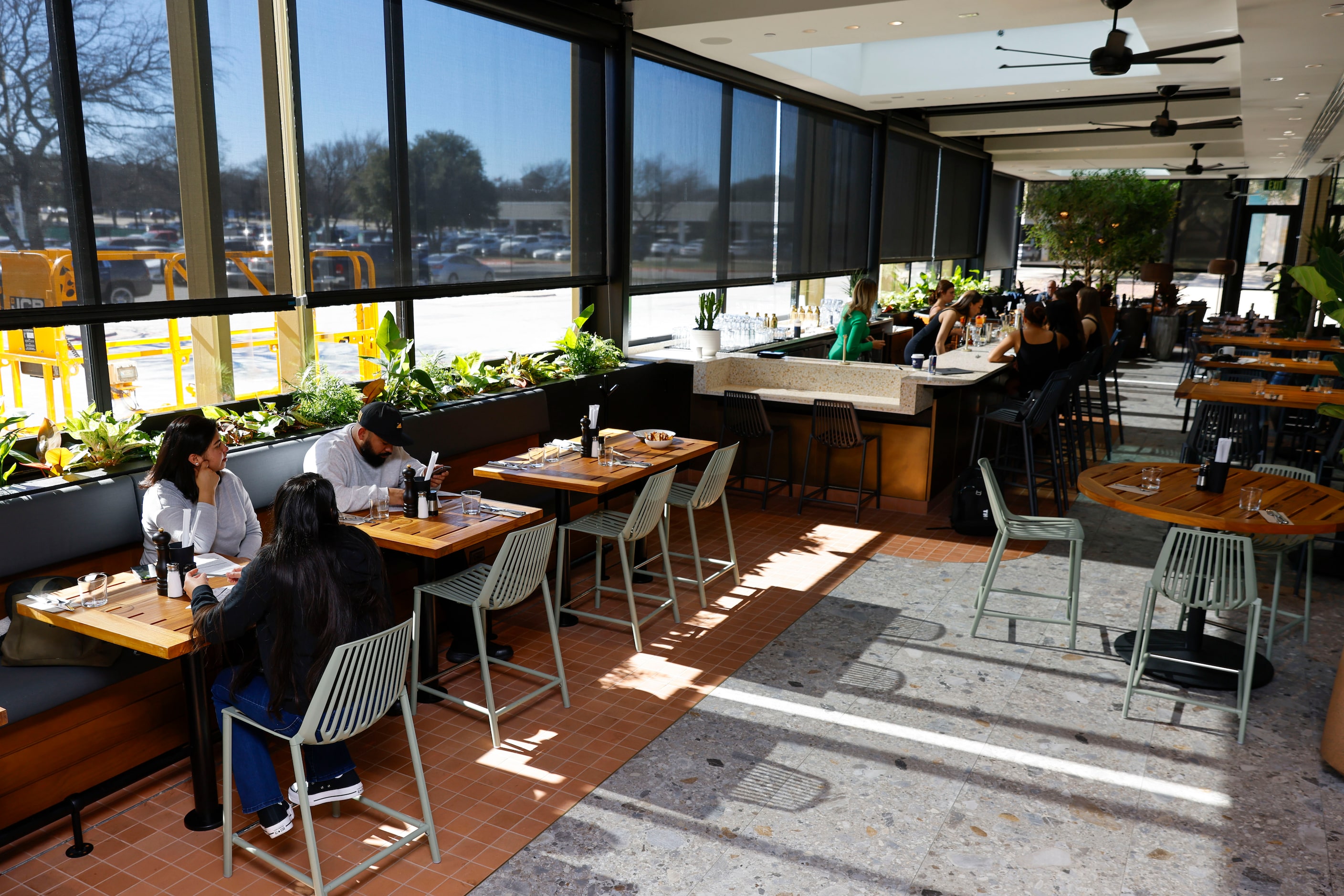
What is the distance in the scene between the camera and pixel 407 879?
3.02 meters

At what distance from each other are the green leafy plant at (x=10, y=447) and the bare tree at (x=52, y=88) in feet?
2.26

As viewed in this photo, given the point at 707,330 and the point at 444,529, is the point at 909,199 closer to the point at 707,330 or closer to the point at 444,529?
the point at 707,330

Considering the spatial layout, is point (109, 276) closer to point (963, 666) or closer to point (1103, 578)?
point (963, 666)

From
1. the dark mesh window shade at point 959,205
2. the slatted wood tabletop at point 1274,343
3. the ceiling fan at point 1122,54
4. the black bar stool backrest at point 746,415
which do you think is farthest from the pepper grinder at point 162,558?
the dark mesh window shade at point 959,205

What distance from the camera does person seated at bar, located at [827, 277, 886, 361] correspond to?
835cm

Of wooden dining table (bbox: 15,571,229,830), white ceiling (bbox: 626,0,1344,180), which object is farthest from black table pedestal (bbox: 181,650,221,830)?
white ceiling (bbox: 626,0,1344,180)

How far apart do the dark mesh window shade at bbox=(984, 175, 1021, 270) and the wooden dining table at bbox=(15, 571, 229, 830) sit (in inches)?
620

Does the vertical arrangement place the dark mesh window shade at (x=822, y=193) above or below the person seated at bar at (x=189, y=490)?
above

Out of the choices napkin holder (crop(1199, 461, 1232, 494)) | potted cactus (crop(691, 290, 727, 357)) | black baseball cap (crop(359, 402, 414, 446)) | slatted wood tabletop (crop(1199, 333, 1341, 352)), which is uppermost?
potted cactus (crop(691, 290, 727, 357))

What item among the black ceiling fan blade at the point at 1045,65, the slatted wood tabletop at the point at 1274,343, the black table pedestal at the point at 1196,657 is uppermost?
the black ceiling fan blade at the point at 1045,65

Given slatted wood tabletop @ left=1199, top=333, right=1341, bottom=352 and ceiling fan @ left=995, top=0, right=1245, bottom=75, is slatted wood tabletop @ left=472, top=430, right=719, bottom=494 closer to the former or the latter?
ceiling fan @ left=995, top=0, right=1245, bottom=75

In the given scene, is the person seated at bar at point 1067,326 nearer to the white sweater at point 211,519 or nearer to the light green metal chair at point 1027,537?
the light green metal chair at point 1027,537

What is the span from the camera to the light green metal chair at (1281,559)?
4.61 m

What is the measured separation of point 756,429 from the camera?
23.7 feet
